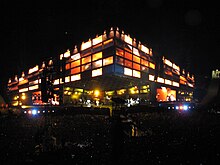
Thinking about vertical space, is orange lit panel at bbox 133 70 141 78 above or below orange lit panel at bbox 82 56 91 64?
below

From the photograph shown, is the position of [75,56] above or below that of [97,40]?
below

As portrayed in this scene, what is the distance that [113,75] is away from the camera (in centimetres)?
3881

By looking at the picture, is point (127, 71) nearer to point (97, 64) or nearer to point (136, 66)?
point (136, 66)

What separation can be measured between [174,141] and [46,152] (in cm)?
597

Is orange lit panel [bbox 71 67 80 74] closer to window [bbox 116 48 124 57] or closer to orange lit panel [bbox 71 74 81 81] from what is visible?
orange lit panel [bbox 71 74 81 81]

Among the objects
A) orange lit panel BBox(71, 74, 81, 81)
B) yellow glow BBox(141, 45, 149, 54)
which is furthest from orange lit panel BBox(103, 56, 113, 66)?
yellow glow BBox(141, 45, 149, 54)

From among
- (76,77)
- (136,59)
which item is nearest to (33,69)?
(76,77)

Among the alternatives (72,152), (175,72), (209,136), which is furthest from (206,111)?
(175,72)

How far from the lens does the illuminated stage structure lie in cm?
3969

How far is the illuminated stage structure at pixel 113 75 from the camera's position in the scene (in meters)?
39.7

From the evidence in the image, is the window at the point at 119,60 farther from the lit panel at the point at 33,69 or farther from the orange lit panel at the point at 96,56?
the lit panel at the point at 33,69

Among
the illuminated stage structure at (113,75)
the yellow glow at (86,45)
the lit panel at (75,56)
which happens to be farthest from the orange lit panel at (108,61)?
the lit panel at (75,56)

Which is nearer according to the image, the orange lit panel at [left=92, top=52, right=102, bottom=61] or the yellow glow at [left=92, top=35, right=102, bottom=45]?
the orange lit panel at [left=92, top=52, right=102, bottom=61]

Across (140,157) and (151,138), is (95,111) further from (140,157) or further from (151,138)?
(140,157)
